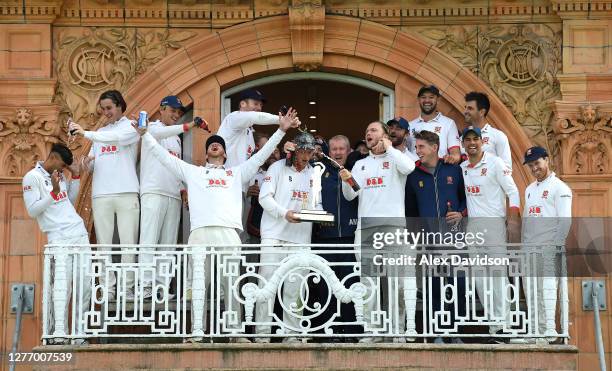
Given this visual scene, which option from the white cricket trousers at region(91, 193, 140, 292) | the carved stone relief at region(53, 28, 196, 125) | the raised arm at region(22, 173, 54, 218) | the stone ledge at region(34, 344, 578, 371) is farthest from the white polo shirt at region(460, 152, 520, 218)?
the raised arm at region(22, 173, 54, 218)

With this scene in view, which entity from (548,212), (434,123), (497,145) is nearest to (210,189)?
(434,123)

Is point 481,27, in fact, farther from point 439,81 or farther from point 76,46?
point 76,46

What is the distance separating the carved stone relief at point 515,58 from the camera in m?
18.5

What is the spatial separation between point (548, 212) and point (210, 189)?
11.3 feet

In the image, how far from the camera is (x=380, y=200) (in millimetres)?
16562

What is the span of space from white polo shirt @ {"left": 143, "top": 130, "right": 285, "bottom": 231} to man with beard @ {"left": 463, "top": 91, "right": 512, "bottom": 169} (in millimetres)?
2264

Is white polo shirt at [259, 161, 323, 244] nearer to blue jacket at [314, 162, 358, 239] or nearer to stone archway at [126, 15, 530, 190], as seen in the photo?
blue jacket at [314, 162, 358, 239]

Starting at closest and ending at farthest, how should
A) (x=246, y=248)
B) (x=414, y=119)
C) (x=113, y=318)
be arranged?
(x=113, y=318) < (x=246, y=248) < (x=414, y=119)

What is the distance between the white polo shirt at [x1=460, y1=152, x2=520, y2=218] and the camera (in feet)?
54.9

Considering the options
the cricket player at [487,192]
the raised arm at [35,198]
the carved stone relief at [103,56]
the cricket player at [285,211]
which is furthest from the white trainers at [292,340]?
the carved stone relief at [103,56]

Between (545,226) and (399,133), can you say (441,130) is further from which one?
(545,226)

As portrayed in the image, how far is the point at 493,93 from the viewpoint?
60.7 ft

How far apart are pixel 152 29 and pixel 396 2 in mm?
2801

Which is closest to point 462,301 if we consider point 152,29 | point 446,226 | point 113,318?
point 446,226
